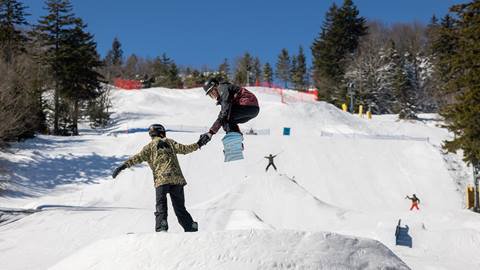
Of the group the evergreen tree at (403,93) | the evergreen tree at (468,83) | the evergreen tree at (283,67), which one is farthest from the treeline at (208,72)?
the evergreen tree at (468,83)

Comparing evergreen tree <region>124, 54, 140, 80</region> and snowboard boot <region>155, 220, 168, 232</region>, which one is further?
evergreen tree <region>124, 54, 140, 80</region>

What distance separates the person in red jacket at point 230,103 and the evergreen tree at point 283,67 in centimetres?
11619

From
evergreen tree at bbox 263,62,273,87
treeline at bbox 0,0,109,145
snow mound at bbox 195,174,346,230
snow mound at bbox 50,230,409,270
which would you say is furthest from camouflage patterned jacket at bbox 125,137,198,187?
evergreen tree at bbox 263,62,273,87

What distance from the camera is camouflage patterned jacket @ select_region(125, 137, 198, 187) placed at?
24.0 feet

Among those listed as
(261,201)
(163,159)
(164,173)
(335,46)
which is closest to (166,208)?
(164,173)

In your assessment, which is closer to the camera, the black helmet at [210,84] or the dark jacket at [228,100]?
the dark jacket at [228,100]

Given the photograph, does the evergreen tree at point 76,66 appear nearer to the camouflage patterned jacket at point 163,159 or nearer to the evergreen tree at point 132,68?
the camouflage patterned jacket at point 163,159

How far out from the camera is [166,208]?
7363 millimetres

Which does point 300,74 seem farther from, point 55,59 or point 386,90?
point 55,59

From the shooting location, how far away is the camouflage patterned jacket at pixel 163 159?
731 cm

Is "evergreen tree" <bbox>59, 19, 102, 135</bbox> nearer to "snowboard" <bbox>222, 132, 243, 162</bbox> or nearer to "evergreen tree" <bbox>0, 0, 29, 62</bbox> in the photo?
"evergreen tree" <bbox>0, 0, 29, 62</bbox>

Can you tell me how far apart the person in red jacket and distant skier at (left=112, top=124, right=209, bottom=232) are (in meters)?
0.58

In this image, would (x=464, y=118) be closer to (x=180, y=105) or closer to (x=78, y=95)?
(x=78, y=95)

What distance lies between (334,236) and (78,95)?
40.8m
